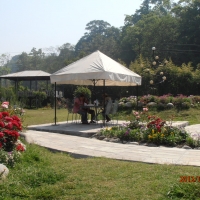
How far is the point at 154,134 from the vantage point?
7363 mm

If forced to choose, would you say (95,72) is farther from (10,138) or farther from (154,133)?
(10,138)

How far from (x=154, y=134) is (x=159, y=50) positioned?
29736mm

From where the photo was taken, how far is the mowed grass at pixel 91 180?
143 inches

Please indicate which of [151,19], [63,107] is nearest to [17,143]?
[63,107]

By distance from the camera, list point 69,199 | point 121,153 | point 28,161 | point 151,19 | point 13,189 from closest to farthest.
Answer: point 69,199, point 13,189, point 28,161, point 121,153, point 151,19

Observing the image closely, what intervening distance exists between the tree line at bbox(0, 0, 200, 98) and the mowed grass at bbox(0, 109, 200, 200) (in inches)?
594

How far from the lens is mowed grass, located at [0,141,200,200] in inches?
143

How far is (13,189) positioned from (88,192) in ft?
2.84

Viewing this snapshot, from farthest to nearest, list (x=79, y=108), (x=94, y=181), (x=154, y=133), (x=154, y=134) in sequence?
1. (x=79, y=108)
2. (x=154, y=133)
3. (x=154, y=134)
4. (x=94, y=181)

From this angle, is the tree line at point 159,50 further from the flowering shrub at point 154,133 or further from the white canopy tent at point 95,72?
the flowering shrub at point 154,133

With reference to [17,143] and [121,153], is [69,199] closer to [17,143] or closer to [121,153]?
[17,143]

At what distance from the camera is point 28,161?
5129 millimetres
